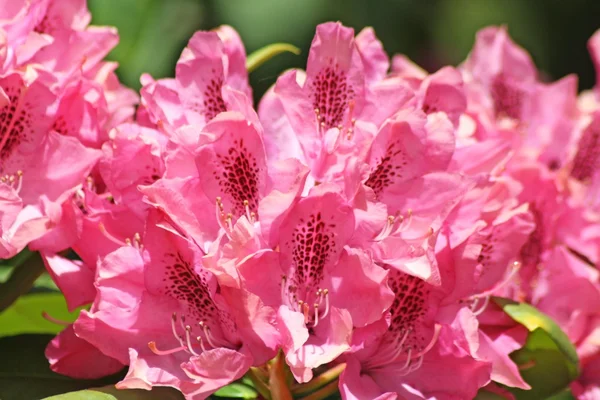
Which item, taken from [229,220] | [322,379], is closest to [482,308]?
[322,379]

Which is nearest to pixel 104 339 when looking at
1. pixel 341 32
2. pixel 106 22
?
pixel 341 32

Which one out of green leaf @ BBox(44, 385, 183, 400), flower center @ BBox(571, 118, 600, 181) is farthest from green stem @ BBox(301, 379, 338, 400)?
flower center @ BBox(571, 118, 600, 181)

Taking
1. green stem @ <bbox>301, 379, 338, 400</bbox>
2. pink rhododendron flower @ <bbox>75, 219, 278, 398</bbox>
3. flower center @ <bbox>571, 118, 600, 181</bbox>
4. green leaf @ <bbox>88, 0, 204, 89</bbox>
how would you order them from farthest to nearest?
green leaf @ <bbox>88, 0, 204, 89</bbox> → flower center @ <bbox>571, 118, 600, 181</bbox> → green stem @ <bbox>301, 379, 338, 400</bbox> → pink rhododendron flower @ <bbox>75, 219, 278, 398</bbox>

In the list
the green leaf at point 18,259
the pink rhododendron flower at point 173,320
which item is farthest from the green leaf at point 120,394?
the green leaf at point 18,259

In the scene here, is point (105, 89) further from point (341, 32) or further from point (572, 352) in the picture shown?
point (572, 352)

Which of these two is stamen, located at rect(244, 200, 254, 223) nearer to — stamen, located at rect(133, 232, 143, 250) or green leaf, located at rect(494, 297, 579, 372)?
stamen, located at rect(133, 232, 143, 250)

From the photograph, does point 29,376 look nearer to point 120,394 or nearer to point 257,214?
point 120,394

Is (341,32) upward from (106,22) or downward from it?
upward
